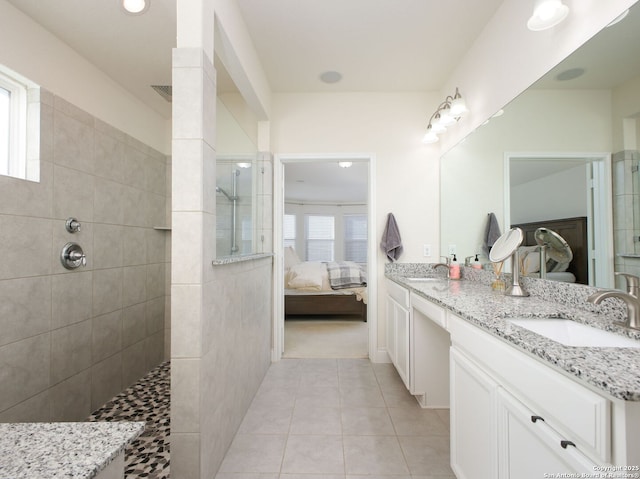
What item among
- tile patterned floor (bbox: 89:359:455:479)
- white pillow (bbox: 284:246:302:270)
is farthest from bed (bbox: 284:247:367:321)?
tile patterned floor (bbox: 89:359:455:479)

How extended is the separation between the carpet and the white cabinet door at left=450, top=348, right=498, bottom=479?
1.86 metres

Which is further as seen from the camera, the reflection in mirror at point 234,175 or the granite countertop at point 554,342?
the reflection in mirror at point 234,175

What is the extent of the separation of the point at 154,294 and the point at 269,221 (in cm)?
128

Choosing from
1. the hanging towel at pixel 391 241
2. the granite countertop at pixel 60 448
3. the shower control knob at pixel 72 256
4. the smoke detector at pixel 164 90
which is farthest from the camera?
the hanging towel at pixel 391 241

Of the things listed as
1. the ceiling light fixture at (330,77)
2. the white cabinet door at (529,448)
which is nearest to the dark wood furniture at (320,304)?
the ceiling light fixture at (330,77)

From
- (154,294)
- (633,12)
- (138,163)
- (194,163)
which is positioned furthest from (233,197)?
(633,12)

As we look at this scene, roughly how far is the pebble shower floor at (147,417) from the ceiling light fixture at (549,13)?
2.85 metres

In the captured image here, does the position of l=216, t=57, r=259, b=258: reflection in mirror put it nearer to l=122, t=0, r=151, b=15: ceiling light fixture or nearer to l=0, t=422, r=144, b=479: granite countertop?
l=122, t=0, r=151, b=15: ceiling light fixture

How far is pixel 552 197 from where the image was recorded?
Answer: 1576 mm

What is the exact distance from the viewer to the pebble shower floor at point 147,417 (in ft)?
5.16

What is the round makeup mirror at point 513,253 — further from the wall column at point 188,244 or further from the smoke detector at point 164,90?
the smoke detector at point 164,90

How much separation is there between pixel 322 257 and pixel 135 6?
7253 mm

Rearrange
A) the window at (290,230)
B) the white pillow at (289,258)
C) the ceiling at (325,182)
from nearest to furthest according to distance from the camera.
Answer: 1. the ceiling at (325,182)
2. the white pillow at (289,258)
3. the window at (290,230)

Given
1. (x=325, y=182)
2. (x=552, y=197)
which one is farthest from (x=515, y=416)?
(x=325, y=182)
